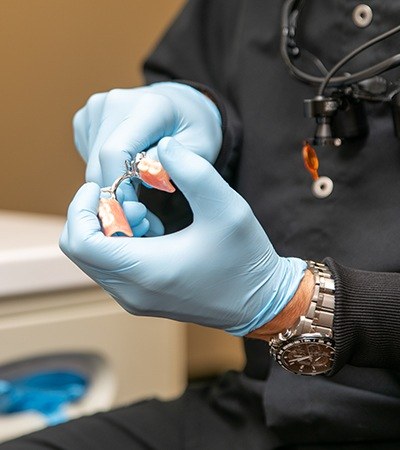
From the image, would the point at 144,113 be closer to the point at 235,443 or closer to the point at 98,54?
the point at 235,443

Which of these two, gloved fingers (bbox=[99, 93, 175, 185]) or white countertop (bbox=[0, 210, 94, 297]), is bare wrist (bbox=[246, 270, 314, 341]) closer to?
gloved fingers (bbox=[99, 93, 175, 185])

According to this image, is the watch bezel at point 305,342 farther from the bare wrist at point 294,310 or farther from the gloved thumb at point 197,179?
the gloved thumb at point 197,179

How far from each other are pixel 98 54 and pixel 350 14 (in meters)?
Result: 0.85

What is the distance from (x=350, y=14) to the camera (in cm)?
65

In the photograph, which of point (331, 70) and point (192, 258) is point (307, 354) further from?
point (331, 70)

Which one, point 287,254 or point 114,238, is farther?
point 287,254

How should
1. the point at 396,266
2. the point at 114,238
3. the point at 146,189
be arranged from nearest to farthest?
the point at 114,238, the point at 396,266, the point at 146,189

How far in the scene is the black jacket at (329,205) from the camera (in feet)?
1.85

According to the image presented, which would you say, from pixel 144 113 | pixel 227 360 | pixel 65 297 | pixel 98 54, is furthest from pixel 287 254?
pixel 227 360

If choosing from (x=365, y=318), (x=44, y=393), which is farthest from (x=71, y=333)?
(x=365, y=318)

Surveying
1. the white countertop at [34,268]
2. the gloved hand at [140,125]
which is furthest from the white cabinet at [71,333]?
the gloved hand at [140,125]

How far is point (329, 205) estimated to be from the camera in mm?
662

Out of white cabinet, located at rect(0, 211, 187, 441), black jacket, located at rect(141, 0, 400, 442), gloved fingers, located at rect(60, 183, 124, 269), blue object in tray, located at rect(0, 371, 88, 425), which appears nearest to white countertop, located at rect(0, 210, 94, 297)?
white cabinet, located at rect(0, 211, 187, 441)

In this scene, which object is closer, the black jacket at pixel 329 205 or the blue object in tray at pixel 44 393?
the black jacket at pixel 329 205
